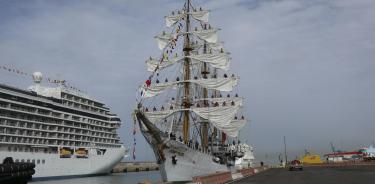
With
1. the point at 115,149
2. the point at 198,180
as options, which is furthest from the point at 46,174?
the point at 198,180

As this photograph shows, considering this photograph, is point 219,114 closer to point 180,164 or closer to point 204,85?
point 204,85

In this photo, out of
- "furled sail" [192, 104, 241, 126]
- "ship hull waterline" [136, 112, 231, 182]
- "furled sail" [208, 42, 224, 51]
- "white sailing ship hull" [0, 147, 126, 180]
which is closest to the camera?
"ship hull waterline" [136, 112, 231, 182]

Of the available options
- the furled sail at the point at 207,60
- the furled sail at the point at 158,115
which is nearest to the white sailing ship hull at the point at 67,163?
the furled sail at the point at 158,115

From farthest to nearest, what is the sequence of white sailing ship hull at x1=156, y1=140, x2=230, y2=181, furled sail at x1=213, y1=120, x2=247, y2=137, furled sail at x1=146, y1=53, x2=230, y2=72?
1. furled sail at x1=146, y1=53, x2=230, y2=72
2. furled sail at x1=213, y1=120, x2=247, y2=137
3. white sailing ship hull at x1=156, y1=140, x2=230, y2=181

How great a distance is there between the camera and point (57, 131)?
66062 millimetres

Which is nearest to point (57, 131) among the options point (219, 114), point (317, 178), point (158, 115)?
Answer: point (158, 115)

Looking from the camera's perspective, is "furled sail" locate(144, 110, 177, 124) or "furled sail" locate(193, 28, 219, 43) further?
"furled sail" locate(193, 28, 219, 43)

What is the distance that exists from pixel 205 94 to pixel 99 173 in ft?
85.9

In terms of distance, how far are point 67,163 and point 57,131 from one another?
5.56 m

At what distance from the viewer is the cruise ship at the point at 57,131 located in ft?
189

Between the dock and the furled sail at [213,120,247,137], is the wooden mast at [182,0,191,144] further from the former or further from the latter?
the dock

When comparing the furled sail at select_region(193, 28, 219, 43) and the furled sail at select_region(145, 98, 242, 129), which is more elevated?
the furled sail at select_region(193, 28, 219, 43)

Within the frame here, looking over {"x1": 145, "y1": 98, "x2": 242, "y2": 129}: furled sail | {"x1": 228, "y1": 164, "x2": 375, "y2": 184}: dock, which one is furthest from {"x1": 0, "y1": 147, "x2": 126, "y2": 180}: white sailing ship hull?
{"x1": 228, "y1": 164, "x2": 375, "y2": 184}: dock

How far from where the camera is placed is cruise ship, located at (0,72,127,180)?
57500mm
